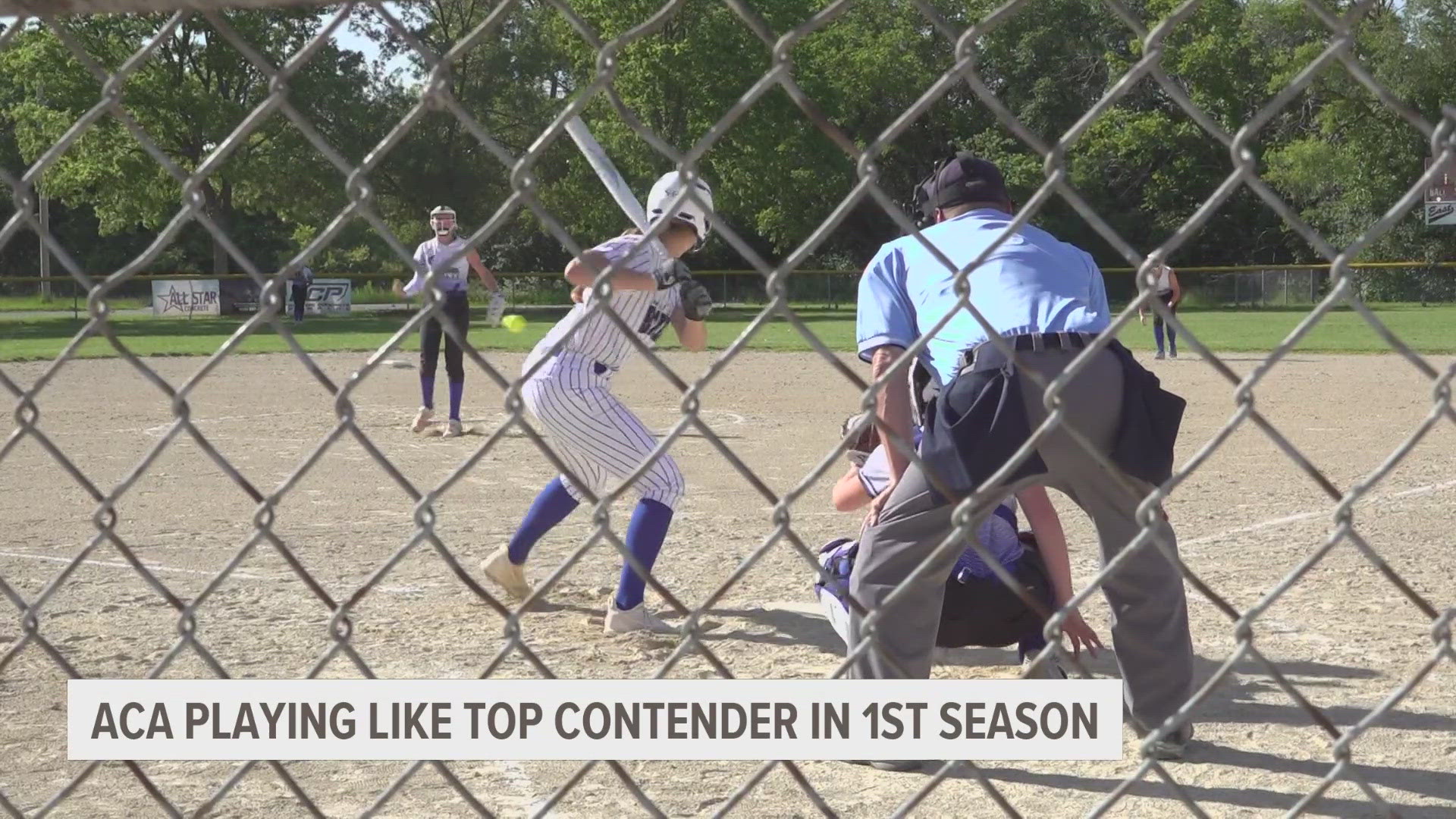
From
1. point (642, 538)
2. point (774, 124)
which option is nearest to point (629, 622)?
point (642, 538)

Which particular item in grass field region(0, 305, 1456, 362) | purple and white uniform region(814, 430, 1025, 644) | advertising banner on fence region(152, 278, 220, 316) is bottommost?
purple and white uniform region(814, 430, 1025, 644)

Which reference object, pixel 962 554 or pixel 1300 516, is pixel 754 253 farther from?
pixel 1300 516

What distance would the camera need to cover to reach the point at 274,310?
77.4 inches

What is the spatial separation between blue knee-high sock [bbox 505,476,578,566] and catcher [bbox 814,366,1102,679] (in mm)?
1226

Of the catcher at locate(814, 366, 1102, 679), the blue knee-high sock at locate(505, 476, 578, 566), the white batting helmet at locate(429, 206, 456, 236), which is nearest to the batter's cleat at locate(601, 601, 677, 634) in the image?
the blue knee-high sock at locate(505, 476, 578, 566)

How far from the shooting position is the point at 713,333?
89.4 feet

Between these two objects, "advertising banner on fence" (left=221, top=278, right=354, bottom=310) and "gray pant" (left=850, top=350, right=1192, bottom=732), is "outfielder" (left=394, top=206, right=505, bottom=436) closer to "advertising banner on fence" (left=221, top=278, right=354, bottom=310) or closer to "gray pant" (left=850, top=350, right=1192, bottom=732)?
"gray pant" (left=850, top=350, right=1192, bottom=732)

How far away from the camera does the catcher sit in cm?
445

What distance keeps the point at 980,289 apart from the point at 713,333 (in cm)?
2366

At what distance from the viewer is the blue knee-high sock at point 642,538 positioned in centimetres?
516

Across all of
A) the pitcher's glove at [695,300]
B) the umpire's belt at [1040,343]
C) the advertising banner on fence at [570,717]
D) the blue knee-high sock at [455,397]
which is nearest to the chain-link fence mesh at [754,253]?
the advertising banner on fence at [570,717]

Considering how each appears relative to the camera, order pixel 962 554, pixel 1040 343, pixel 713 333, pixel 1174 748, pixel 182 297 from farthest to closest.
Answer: pixel 182 297 → pixel 713 333 → pixel 962 554 → pixel 1174 748 → pixel 1040 343

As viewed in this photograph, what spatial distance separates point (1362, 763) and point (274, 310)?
3.20 meters

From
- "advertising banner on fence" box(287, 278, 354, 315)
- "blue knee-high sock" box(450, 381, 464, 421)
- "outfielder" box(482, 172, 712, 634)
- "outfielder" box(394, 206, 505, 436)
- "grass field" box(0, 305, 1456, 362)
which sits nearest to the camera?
"outfielder" box(482, 172, 712, 634)
